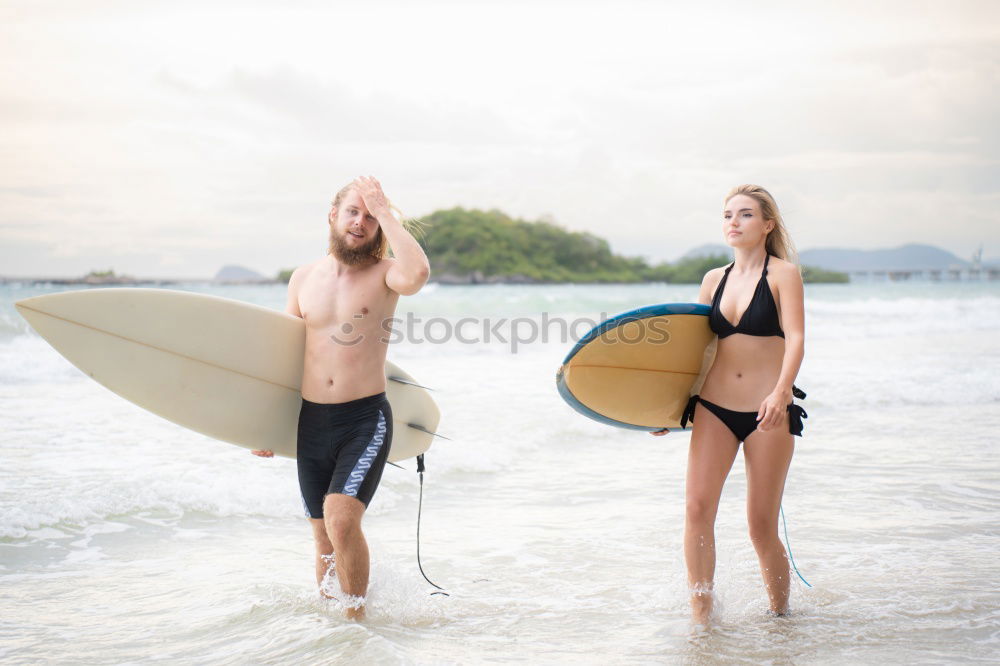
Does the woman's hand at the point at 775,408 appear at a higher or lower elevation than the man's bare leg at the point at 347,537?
higher

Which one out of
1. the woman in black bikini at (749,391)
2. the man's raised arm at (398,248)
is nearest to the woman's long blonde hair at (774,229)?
the woman in black bikini at (749,391)

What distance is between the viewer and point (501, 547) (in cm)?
432

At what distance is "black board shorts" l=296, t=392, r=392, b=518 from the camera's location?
303 centimetres

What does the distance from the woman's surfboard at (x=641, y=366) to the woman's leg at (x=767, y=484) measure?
0.38 m

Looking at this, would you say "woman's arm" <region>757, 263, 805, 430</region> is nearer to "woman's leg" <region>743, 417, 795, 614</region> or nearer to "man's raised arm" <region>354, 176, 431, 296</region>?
"woman's leg" <region>743, 417, 795, 614</region>

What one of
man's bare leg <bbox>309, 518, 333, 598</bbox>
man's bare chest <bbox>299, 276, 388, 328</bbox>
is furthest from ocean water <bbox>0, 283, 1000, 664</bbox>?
man's bare chest <bbox>299, 276, 388, 328</bbox>

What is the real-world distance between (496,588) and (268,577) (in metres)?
1.10

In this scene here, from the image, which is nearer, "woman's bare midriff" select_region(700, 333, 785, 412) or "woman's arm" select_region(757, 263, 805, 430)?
"woman's arm" select_region(757, 263, 805, 430)

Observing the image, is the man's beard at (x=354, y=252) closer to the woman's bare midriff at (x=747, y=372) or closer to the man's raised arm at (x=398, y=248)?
the man's raised arm at (x=398, y=248)

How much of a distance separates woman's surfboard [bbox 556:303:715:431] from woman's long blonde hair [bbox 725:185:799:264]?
355 millimetres

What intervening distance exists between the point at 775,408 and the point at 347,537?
162 centimetres

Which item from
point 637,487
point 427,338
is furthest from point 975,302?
point 637,487

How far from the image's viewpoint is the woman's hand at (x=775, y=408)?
2.88 m

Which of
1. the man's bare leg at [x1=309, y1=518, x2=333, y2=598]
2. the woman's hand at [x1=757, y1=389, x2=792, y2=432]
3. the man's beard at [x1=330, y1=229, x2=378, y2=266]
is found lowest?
the man's bare leg at [x1=309, y1=518, x2=333, y2=598]
